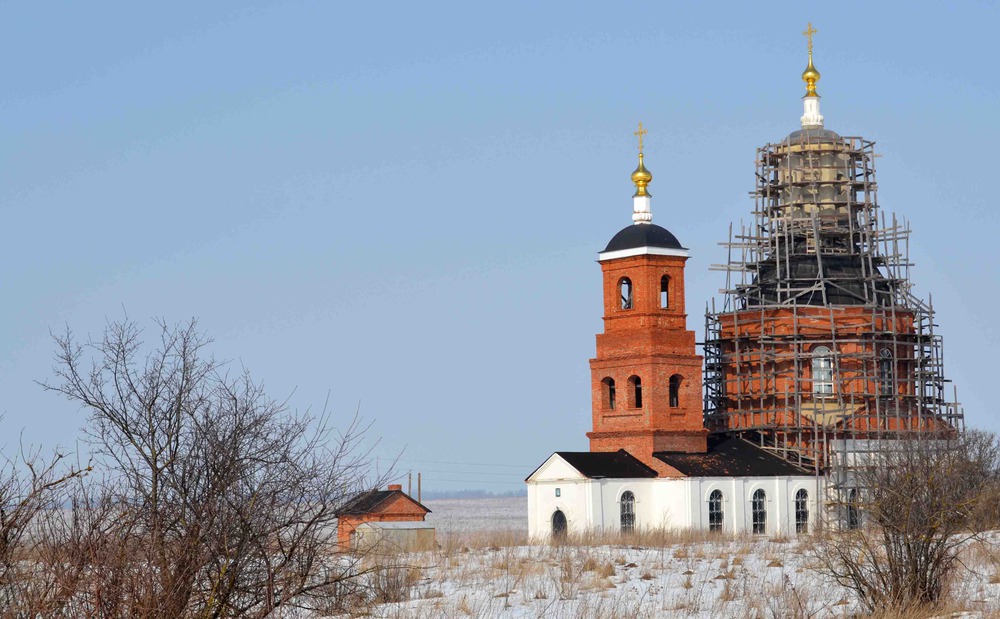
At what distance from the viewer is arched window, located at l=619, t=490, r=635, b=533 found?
4891 centimetres

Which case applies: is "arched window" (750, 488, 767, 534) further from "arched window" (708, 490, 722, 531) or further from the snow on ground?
the snow on ground

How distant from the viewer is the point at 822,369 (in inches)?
2219

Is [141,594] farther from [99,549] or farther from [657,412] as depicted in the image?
[657,412]

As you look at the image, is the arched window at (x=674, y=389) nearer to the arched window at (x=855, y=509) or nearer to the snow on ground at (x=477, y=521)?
the arched window at (x=855, y=509)

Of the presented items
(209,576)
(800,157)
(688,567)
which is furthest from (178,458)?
(800,157)

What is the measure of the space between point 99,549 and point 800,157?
52.3m

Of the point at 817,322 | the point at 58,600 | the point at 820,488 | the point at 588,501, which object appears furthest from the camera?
the point at 817,322

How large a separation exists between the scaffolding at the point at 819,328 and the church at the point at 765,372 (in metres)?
0.08

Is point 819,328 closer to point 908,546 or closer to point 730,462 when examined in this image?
point 730,462

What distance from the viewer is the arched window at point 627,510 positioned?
160 feet

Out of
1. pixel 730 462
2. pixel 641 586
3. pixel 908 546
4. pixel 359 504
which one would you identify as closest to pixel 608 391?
pixel 730 462

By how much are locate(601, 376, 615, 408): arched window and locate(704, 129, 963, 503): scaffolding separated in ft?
20.1

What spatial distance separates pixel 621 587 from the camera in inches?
940

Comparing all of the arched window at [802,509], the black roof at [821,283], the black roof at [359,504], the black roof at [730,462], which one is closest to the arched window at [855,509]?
the arched window at [802,509]
